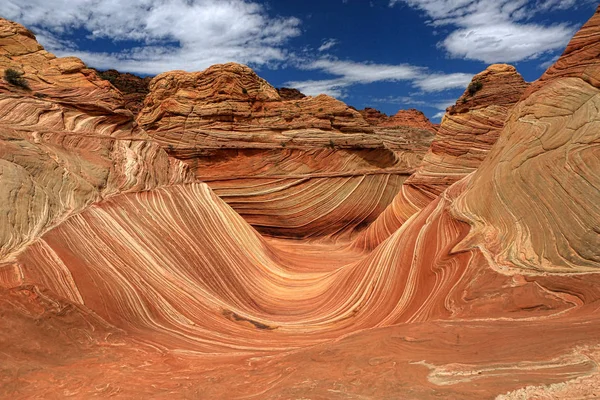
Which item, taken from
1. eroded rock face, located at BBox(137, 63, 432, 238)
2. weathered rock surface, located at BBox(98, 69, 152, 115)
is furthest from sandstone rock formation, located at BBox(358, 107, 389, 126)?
eroded rock face, located at BBox(137, 63, 432, 238)

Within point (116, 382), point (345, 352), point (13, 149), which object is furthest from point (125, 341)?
point (13, 149)

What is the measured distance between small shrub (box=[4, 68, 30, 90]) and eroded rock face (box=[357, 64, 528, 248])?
10155mm

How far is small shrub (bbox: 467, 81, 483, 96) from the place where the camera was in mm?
13172

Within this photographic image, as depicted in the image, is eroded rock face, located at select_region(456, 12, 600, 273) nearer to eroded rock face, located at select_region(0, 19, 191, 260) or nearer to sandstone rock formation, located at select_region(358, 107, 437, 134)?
eroded rock face, located at select_region(0, 19, 191, 260)

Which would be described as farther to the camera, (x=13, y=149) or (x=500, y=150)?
(x=500, y=150)

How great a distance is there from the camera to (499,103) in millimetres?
12555

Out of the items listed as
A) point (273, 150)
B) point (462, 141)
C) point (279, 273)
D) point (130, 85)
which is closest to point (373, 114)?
point (130, 85)

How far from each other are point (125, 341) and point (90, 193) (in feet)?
11.1

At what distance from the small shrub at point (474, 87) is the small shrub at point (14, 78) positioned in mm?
12497

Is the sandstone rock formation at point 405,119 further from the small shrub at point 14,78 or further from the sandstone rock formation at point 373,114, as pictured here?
the small shrub at point 14,78

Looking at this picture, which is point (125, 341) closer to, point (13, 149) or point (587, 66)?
point (13, 149)

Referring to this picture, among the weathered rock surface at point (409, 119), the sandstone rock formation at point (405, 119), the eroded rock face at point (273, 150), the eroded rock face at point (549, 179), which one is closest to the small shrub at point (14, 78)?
the eroded rock face at point (273, 150)

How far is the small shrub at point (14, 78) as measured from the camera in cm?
888

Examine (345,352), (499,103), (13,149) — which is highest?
(499,103)
